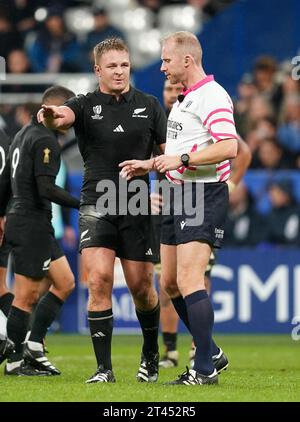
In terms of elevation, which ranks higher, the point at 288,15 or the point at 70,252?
the point at 288,15

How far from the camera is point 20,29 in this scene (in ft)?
62.0

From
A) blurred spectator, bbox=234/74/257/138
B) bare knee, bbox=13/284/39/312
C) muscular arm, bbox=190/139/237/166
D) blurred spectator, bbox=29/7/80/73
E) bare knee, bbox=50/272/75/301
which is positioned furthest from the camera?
blurred spectator, bbox=29/7/80/73

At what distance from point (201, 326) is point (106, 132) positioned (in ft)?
5.10

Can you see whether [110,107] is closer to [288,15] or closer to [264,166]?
[264,166]

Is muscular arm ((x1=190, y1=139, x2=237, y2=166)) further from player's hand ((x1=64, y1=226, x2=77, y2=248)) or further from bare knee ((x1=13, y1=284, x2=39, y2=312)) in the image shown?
player's hand ((x1=64, y1=226, x2=77, y2=248))

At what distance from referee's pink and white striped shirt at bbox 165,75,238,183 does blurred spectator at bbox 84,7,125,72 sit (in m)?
10.8

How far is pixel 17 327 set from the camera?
8.82 meters

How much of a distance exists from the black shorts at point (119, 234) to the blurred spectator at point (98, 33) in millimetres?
10675

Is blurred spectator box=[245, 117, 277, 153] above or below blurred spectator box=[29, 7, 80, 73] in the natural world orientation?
below

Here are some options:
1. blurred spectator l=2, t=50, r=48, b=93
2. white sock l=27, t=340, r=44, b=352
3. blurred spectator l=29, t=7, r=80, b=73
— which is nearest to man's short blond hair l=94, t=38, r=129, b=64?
white sock l=27, t=340, r=44, b=352

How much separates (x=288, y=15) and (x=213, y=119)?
9624mm

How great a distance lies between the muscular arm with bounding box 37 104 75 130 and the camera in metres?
7.58
